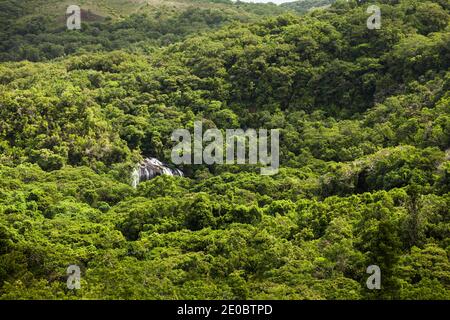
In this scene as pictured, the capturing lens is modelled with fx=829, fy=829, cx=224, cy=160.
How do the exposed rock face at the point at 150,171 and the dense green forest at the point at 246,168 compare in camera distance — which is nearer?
the dense green forest at the point at 246,168

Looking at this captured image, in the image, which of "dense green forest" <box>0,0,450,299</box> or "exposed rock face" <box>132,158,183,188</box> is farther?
"exposed rock face" <box>132,158,183,188</box>

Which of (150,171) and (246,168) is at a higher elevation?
(246,168)

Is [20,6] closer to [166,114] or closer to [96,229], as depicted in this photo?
[166,114]

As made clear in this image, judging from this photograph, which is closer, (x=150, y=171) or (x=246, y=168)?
(x=246, y=168)

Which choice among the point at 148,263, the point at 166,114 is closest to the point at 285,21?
the point at 166,114
